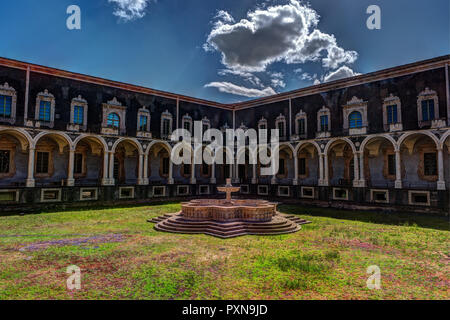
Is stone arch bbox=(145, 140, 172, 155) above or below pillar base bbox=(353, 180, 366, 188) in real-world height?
above

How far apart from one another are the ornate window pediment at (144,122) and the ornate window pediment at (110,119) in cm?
138

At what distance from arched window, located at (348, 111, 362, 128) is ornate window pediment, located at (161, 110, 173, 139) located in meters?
16.6

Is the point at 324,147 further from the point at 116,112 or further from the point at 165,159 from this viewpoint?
the point at 116,112

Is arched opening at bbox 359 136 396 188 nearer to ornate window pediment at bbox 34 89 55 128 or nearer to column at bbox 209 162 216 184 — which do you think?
column at bbox 209 162 216 184

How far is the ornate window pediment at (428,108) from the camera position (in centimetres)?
1750

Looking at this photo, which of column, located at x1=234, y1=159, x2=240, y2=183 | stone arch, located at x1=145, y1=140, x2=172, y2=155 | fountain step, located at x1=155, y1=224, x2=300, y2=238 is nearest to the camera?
fountain step, located at x1=155, y1=224, x2=300, y2=238

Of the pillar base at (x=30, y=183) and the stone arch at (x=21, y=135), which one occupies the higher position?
the stone arch at (x=21, y=135)

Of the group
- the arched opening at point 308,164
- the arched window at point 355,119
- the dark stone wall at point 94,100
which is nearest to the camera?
the dark stone wall at point 94,100

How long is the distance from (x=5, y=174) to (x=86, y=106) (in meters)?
7.80

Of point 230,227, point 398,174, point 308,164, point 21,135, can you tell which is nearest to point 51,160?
point 21,135

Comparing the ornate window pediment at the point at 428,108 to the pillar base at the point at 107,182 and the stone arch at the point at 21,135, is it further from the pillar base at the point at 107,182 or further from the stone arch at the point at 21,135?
the stone arch at the point at 21,135

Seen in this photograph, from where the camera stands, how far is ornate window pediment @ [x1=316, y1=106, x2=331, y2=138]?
74.4 feet

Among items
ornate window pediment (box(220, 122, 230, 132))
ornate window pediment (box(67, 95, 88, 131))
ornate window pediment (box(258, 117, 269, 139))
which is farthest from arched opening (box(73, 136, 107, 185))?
ornate window pediment (box(258, 117, 269, 139))

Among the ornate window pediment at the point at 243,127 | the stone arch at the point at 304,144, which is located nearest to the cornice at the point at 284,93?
the ornate window pediment at the point at 243,127
